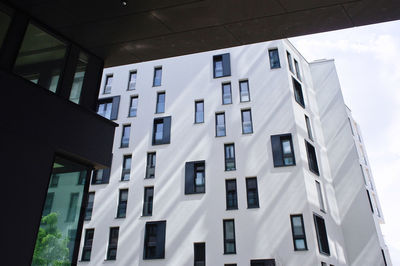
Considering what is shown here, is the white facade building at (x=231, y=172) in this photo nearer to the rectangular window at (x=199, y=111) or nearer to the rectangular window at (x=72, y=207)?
the rectangular window at (x=199, y=111)

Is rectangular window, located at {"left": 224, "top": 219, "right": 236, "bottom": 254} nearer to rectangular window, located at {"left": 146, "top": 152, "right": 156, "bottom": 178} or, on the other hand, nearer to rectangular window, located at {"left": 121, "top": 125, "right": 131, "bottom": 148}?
rectangular window, located at {"left": 146, "top": 152, "right": 156, "bottom": 178}

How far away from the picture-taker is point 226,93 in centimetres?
2169

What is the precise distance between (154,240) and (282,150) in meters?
8.78

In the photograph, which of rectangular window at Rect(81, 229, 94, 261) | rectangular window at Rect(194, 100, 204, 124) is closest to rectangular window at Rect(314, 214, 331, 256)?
rectangular window at Rect(194, 100, 204, 124)

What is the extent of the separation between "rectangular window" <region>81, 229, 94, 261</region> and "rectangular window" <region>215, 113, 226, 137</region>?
9.67 m

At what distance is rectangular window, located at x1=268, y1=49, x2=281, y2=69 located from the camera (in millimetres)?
21381

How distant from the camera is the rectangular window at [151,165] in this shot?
2084cm

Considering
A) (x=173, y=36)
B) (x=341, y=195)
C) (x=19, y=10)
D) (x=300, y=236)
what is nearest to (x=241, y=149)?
(x=300, y=236)

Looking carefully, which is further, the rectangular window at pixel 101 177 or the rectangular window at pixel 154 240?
the rectangular window at pixel 101 177

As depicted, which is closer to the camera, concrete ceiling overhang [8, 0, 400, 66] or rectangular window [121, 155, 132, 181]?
concrete ceiling overhang [8, 0, 400, 66]

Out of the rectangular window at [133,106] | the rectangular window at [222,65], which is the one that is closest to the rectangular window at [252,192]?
the rectangular window at [222,65]

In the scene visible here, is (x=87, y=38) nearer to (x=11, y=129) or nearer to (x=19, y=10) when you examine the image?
(x=19, y=10)

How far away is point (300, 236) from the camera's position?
16.7m

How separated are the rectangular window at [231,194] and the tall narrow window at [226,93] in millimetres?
5210
